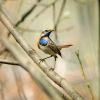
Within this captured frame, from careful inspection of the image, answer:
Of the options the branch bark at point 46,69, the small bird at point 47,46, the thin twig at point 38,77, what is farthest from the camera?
the small bird at point 47,46

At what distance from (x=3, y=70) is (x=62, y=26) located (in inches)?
38.9

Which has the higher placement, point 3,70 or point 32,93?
point 3,70

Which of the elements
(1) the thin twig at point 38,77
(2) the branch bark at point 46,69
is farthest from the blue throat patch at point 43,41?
(2) the branch bark at point 46,69

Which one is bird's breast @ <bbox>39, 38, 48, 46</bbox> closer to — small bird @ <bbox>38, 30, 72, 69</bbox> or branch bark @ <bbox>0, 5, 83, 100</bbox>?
small bird @ <bbox>38, 30, 72, 69</bbox>

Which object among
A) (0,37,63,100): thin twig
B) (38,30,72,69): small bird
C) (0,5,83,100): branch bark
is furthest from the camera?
(38,30,72,69): small bird

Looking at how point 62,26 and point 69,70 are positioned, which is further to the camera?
point 62,26

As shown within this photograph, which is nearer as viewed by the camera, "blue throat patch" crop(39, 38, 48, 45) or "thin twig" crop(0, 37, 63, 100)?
"thin twig" crop(0, 37, 63, 100)

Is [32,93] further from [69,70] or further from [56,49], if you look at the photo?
[56,49]

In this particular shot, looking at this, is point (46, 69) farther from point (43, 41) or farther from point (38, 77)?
point (43, 41)

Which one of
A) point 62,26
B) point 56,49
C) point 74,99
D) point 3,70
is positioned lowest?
point 62,26

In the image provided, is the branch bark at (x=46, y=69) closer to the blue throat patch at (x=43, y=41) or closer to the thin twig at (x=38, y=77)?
the thin twig at (x=38, y=77)

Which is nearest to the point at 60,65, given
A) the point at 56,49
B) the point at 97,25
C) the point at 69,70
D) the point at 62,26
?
the point at 69,70

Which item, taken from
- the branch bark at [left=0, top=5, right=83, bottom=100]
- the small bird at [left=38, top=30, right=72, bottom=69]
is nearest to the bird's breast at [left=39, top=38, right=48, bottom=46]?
the small bird at [left=38, top=30, right=72, bottom=69]

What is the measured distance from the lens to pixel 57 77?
1301 mm
